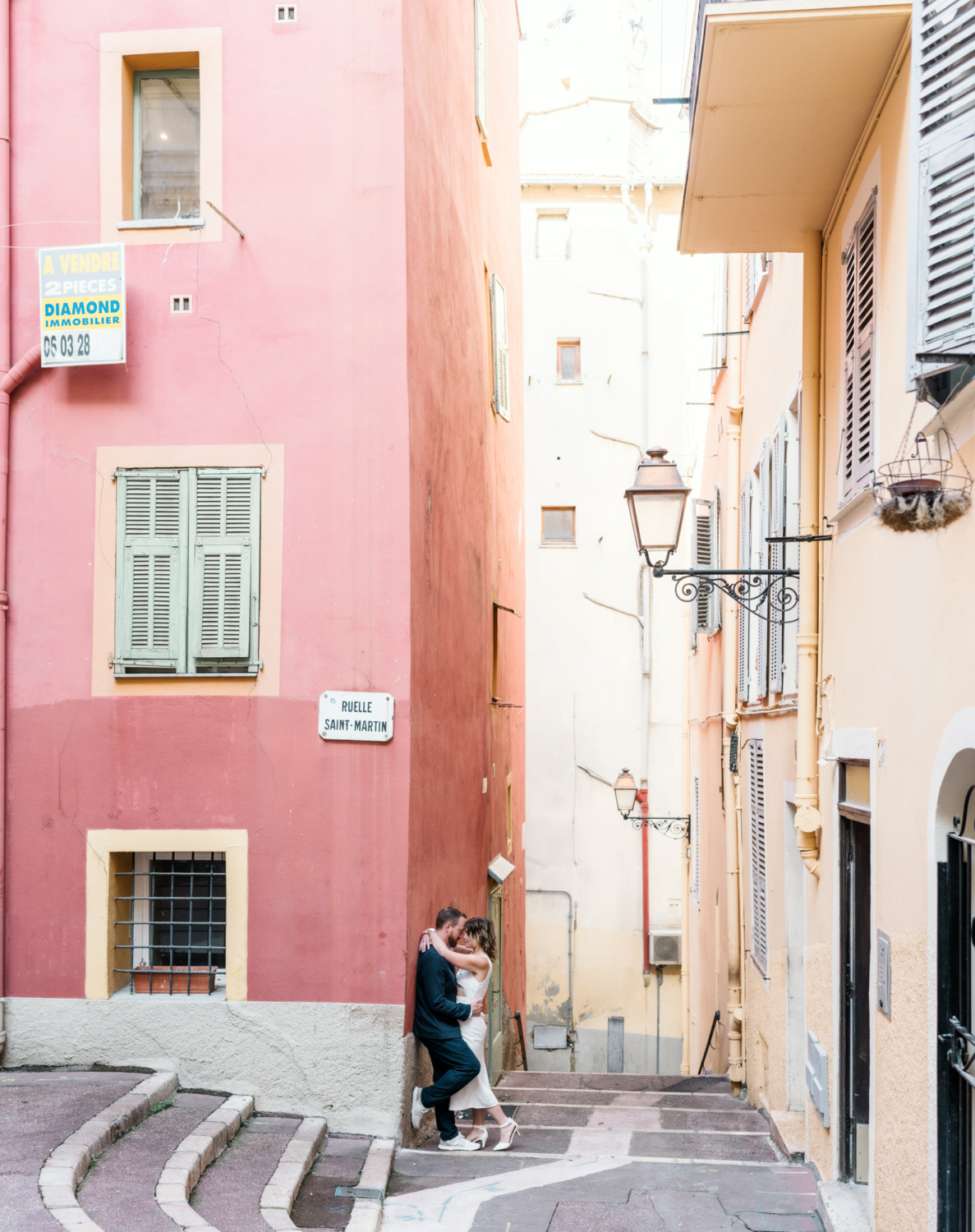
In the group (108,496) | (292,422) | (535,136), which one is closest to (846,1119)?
(292,422)

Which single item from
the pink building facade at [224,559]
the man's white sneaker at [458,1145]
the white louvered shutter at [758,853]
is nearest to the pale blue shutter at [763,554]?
the white louvered shutter at [758,853]

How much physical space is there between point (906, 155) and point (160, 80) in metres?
5.88

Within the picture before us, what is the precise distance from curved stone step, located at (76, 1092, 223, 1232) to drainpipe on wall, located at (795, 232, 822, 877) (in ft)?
13.2

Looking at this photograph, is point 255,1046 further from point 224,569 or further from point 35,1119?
point 224,569

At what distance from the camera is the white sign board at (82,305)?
8891mm

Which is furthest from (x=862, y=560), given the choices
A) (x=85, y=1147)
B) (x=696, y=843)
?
(x=696, y=843)

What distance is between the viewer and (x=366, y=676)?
874cm

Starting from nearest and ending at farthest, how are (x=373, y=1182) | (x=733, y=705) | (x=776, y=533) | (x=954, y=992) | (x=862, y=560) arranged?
(x=954, y=992), (x=862, y=560), (x=373, y=1182), (x=776, y=533), (x=733, y=705)

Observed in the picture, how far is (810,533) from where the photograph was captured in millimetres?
7789

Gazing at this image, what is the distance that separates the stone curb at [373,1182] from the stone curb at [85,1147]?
136 cm

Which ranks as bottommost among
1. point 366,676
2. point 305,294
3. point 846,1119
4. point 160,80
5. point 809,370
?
point 846,1119

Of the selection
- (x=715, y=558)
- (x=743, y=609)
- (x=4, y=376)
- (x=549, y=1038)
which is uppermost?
(x=4, y=376)

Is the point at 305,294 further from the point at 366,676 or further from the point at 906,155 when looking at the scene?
the point at 906,155

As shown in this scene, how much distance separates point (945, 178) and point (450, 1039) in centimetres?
628
